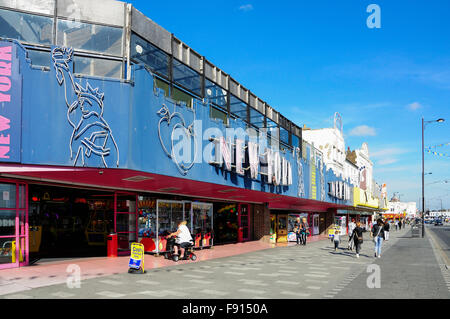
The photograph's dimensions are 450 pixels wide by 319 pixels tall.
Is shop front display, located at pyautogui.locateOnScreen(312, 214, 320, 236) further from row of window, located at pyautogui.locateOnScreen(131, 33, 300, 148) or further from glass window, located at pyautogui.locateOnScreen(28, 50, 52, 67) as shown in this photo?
glass window, located at pyautogui.locateOnScreen(28, 50, 52, 67)

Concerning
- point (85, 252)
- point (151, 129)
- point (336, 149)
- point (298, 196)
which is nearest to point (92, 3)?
point (151, 129)

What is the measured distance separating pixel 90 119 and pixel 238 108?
10.7 m

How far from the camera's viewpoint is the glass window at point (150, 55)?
13.9 metres

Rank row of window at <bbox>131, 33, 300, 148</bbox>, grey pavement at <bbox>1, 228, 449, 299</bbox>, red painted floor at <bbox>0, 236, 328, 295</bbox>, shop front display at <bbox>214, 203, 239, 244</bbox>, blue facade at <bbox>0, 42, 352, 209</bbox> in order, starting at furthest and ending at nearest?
shop front display at <bbox>214, 203, 239, 244</bbox>
row of window at <bbox>131, 33, 300, 148</bbox>
blue facade at <bbox>0, 42, 352, 209</bbox>
red painted floor at <bbox>0, 236, 328, 295</bbox>
grey pavement at <bbox>1, 228, 449, 299</bbox>

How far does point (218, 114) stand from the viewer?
1933cm

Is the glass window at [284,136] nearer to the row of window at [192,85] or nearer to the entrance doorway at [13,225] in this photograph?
the row of window at [192,85]

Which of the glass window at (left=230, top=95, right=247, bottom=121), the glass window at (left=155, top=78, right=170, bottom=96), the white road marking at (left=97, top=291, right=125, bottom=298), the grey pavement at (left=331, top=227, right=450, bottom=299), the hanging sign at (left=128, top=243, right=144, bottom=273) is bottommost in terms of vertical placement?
the grey pavement at (left=331, top=227, right=450, bottom=299)

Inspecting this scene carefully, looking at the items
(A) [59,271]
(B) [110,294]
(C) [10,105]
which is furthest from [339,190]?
(C) [10,105]

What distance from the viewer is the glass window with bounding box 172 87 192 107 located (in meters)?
16.0

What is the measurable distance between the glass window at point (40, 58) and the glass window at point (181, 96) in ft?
16.3

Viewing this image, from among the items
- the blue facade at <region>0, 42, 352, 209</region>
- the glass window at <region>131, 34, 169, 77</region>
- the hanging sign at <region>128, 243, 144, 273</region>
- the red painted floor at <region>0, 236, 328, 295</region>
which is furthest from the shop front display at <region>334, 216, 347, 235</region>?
the hanging sign at <region>128, 243, 144, 273</region>

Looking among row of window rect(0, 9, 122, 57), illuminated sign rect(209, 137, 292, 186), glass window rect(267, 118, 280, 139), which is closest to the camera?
row of window rect(0, 9, 122, 57)

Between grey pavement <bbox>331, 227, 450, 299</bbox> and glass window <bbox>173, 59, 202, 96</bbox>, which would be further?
glass window <bbox>173, 59, 202, 96</bbox>

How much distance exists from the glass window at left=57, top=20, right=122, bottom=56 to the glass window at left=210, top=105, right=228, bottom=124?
6276 millimetres
